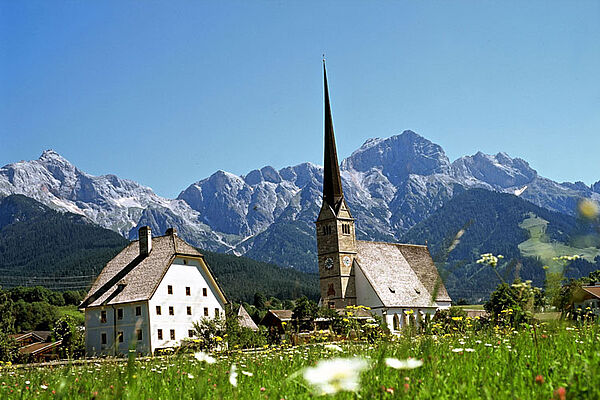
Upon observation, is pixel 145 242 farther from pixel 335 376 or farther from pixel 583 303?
pixel 335 376

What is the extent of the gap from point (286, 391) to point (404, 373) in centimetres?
104

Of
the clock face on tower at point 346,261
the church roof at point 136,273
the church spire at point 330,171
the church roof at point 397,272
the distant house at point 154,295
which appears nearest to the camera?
the distant house at point 154,295

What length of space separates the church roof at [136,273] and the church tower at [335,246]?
48.6ft

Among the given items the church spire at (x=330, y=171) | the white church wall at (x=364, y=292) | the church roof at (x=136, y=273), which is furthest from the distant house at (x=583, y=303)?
the church spire at (x=330, y=171)

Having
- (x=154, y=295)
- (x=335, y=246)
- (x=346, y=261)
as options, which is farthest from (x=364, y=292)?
(x=154, y=295)

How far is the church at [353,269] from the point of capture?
64.4 meters

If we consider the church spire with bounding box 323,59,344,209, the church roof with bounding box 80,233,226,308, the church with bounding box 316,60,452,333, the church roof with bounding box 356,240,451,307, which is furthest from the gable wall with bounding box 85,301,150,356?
the church spire with bounding box 323,59,344,209

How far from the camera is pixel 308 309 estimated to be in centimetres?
5475

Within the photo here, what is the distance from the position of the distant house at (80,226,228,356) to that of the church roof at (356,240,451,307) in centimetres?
1879

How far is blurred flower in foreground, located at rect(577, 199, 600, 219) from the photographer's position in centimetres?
479

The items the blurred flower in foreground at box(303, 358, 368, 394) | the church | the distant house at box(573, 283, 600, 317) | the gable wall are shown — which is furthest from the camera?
the church

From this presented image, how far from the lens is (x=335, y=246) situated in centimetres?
6619

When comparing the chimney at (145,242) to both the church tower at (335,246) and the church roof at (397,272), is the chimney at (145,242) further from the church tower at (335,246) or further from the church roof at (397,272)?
the church roof at (397,272)

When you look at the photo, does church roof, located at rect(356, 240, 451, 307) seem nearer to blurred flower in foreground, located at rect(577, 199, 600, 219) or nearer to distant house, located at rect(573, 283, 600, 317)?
distant house, located at rect(573, 283, 600, 317)
